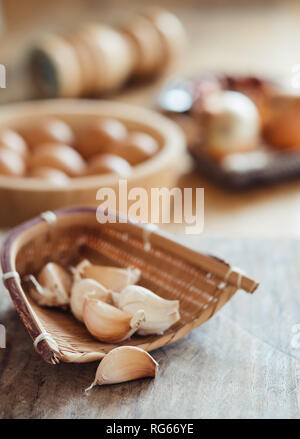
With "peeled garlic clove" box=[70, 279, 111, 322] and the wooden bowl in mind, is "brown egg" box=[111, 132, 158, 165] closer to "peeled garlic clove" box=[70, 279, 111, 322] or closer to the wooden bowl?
the wooden bowl

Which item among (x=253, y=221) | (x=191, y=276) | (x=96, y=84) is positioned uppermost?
(x=96, y=84)

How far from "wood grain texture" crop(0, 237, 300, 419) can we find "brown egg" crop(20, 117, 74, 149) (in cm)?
54

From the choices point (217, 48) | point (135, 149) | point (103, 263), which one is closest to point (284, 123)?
point (135, 149)

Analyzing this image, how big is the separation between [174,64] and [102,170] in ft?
4.39

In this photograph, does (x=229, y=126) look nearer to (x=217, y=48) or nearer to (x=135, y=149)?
(x=135, y=149)

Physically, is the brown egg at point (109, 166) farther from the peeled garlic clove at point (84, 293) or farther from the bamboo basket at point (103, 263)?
the peeled garlic clove at point (84, 293)

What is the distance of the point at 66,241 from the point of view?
894 mm

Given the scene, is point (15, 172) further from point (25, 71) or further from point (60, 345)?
point (25, 71)

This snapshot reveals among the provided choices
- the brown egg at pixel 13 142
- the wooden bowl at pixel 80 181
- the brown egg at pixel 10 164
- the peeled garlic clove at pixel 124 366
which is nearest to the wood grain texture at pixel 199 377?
the peeled garlic clove at pixel 124 366

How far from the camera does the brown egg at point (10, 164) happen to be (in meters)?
1.17

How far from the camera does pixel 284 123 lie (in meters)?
1.54

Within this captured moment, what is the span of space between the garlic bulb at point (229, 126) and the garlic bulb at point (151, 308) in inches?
31.8

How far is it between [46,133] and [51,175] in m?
0.19
